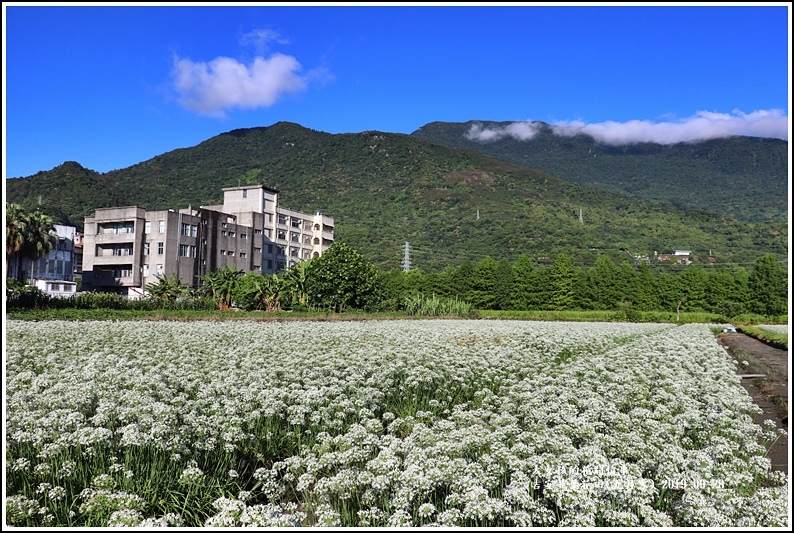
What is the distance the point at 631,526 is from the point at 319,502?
8.76ft

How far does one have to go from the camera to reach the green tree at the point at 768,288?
2178 inches

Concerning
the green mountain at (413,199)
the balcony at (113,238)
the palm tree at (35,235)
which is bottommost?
the palm tree at (35,235)

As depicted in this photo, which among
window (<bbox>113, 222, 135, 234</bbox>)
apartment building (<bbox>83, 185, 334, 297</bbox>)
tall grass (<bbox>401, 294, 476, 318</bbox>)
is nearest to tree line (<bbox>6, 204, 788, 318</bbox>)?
tall grass (<bbox>401, 294, 476, 318</bbox>)

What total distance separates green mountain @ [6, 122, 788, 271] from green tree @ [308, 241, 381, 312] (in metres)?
48.7

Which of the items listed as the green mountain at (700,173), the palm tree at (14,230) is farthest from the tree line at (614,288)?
the green mountain at (700,173)

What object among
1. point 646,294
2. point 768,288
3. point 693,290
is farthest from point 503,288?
point 768,288

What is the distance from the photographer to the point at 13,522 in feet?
15.2

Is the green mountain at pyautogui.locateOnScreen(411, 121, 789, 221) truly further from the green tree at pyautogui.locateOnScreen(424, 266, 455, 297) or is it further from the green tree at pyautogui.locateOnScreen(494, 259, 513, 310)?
the green tree at pyautogui.locateOnScreen(424, 266, 455, 297)

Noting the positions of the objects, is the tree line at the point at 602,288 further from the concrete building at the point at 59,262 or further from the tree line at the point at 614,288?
the concrete building at the point at 59,262

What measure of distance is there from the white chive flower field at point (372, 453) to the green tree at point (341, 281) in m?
27.9

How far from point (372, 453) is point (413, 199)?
117539 millimetres

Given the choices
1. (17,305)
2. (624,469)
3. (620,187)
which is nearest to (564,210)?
(620,187)

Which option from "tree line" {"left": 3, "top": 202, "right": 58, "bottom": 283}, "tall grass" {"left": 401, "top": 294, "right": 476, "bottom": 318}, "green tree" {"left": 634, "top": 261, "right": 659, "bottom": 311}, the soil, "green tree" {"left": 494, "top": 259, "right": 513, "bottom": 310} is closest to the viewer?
the soil

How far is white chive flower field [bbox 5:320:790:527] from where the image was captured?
4727mm
